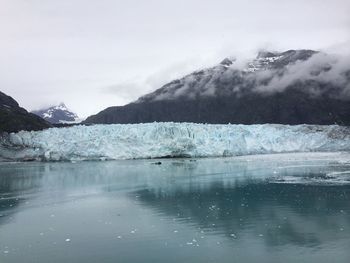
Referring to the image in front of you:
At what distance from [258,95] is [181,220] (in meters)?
112

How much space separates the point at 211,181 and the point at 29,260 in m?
13.4

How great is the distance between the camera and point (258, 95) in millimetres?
121750

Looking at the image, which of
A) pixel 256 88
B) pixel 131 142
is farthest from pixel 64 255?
pixel 256 88

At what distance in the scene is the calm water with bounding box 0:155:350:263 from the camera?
29.8ft

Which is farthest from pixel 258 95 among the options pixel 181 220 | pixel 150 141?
pixel 181 220

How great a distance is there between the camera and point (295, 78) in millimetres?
122562

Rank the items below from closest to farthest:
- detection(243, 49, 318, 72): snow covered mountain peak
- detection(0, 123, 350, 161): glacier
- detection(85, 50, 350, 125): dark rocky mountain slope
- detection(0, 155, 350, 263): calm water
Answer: detection(0, 155, 350, 263): calm water < detection(0, 123, 350, 161): glacier < detection(85, 50, 350, 125): dark rocky mountain slope < detection(243, 49, 318, 72): snow covered mountain peak

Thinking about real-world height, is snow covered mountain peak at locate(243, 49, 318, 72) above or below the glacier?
above

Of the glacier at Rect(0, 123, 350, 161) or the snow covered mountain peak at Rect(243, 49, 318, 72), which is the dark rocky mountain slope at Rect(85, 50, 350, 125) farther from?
the glacier at Rect(0, 123, 350, 161)

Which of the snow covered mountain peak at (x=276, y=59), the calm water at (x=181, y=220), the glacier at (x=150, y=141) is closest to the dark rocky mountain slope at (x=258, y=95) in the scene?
the snow covered mountain peak at (x=276, y=59)

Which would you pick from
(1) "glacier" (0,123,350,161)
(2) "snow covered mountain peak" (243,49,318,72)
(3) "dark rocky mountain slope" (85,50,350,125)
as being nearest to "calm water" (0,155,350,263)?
(1) "glacier" (0,123,350,161)

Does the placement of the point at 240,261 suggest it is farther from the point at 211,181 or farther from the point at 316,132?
the point at 316,132

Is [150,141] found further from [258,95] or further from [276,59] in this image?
[276,59]

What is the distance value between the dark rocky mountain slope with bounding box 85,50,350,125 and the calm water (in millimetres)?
88983
